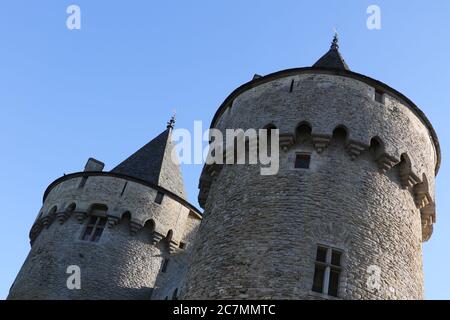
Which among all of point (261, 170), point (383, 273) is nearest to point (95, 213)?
point (261, 170)

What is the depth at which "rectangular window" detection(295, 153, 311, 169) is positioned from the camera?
44.6ft

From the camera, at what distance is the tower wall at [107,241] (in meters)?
20.2

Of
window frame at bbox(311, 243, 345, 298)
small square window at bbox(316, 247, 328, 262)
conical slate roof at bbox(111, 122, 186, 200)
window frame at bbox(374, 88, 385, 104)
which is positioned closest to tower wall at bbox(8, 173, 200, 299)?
conical slate roof at bbox(111, 122, 186, 200)

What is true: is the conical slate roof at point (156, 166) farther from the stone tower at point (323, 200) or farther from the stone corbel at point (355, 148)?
the stone corbel at point (355, 148)

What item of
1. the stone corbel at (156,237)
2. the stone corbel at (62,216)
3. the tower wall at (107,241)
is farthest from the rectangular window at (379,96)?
the stone corbel at (62,216)

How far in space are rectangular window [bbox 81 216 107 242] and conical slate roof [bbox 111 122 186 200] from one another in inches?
98.2

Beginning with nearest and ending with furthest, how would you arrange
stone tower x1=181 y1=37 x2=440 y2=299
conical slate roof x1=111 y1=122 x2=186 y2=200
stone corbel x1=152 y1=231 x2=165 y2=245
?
stone tower x1=181 y1=37 x2=440 y2=299 < stone corbel x1=152 y1=231 x2=165 y2=245 < conical slate roof x1=111 y1=122 x2=186 y2=200

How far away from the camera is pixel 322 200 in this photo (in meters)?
12.6

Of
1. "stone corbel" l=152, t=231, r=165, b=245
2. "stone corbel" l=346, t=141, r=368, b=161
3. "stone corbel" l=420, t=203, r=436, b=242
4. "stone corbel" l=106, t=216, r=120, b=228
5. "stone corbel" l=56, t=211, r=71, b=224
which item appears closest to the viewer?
"stone corbel" l=346, t=141, r=368, b=161

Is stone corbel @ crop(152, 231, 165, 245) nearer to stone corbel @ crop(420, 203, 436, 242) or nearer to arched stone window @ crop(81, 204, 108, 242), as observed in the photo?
arched stone window @ crop(81, 204, 108, 242)

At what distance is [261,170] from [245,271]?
9.77 feet

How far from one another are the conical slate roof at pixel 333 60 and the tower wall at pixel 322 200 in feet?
8.31

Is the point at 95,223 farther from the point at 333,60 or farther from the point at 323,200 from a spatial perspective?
the point at 323,200

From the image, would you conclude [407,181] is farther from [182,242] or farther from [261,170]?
Result: [182,242]
